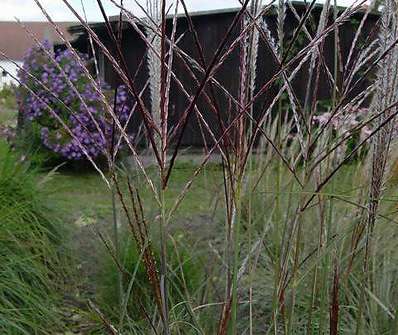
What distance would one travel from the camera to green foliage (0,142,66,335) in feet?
11.5

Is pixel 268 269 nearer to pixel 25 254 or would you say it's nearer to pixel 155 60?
pixel 25 254

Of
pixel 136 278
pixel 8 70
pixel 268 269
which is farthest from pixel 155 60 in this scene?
pixel 8 70

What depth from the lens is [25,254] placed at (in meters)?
3.96

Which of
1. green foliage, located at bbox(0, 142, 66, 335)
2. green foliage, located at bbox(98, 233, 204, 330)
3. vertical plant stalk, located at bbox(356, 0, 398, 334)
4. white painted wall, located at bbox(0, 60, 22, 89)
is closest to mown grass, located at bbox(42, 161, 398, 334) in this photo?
green foliage, located at bbox(98, 233, 204, 330)

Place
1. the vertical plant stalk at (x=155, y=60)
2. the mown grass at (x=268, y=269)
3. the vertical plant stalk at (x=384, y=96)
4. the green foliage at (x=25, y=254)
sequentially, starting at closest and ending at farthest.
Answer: the vertical plant stalk at (x=155, y=60) < the vertical plant stalk at (x=384, y=96) < the mown grass at (x=268, y=269) < the green foliage at (x=25, y=254)

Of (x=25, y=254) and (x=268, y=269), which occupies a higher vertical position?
(x=25, y=254)

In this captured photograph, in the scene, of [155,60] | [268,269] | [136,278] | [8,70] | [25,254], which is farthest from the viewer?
[8,70]

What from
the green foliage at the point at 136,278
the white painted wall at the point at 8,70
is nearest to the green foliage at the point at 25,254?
the green foliage at the point at 136,278

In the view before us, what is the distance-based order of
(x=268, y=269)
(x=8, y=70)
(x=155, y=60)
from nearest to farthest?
(x=155, y=60) < (x=268, y=269) < (x=8, y=70)

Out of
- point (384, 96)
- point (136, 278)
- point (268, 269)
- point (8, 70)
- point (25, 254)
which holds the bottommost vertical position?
point (8, 70)

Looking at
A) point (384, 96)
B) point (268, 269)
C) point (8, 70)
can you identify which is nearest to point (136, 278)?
point (268, 269)

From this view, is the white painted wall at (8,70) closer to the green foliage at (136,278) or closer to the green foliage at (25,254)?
the green foliage at (25,254)

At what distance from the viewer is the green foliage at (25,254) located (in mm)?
3502

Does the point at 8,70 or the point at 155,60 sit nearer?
the point at 155,60
